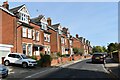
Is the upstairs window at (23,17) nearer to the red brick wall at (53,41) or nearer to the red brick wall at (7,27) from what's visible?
the red brick wall at (7,27)

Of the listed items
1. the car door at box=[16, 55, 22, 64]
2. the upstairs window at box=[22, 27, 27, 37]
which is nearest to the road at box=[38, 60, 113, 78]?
the car door at box=[16, 55, 22, 64]

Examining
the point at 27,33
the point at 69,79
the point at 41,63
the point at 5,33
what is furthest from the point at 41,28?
the point at 69,79

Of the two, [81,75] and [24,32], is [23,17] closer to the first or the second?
[24,32]

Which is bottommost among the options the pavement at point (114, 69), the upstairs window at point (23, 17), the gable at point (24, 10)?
the pavement at point (114, 69)

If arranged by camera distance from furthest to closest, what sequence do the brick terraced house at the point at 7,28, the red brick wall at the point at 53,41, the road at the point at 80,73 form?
the red brick wall at the point at 53,41
the brick terraced house at the point at 7,28
the road at the point at 80,73

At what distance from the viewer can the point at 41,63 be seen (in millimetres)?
34469

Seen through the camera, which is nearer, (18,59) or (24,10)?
(18,59)

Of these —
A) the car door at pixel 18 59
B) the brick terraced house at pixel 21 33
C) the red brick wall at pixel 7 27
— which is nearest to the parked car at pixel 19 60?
the car door at pixel 18 59

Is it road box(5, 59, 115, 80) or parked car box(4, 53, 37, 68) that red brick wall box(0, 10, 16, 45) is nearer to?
parked car box(4, 53, 37, 68)

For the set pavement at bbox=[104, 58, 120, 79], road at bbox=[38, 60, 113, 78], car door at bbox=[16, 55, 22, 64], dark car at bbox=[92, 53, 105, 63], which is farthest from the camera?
dark car at bbox=[92, 53, 105, 63]

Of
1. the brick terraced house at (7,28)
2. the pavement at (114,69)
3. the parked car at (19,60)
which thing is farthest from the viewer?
the brick terraced house at (7,28)

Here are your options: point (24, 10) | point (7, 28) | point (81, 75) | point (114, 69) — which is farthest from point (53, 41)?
point (81, 75)

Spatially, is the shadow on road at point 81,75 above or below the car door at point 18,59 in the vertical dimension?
below

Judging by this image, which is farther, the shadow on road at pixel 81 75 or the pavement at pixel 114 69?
the pavement at pixel 114 69
